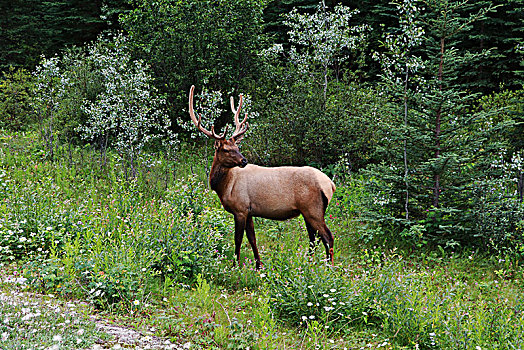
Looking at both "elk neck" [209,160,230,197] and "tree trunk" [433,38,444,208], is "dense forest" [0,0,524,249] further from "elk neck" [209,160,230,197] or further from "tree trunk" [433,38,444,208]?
"elk neck" [209,160,230,197]

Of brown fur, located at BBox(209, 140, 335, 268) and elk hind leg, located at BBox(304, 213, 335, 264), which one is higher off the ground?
brown fur, located at BBox(209, 140, 335, 268)

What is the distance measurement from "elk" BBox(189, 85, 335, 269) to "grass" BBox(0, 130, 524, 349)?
535 mm

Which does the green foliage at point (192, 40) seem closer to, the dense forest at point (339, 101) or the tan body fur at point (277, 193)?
the dense forest at point (339, 101)

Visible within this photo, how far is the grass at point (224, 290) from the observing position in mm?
4406

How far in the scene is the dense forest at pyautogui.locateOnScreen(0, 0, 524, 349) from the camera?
5840 millimetres

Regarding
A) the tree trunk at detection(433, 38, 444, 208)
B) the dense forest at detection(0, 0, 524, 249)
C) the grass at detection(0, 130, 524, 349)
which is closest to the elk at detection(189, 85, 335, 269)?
the grass at detection(0, 130, 524, 349)

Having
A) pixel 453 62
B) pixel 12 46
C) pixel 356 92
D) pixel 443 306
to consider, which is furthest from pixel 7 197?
pixel 12 46

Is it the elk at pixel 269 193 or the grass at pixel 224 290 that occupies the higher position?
the elk at pixel 269 193

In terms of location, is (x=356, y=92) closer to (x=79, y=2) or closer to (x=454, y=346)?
(x=454, y=346)

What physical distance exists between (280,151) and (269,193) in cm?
510

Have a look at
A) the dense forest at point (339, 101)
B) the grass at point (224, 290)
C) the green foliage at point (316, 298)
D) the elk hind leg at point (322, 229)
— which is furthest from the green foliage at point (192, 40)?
the green foliage at point (316, 298)

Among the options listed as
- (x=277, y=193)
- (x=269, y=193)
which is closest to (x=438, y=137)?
(x=277, y=193)

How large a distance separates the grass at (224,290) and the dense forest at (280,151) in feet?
0.14

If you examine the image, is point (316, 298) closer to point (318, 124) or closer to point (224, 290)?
point (224, 290)
